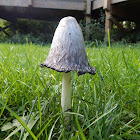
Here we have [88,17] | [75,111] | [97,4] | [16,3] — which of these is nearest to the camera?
[75,111]

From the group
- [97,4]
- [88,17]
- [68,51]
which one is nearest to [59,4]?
[88,17]

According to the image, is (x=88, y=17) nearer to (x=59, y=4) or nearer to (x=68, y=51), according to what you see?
(x=59, y=4)

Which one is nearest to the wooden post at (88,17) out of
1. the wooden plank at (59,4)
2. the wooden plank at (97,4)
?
the wooden plank at (97,4)

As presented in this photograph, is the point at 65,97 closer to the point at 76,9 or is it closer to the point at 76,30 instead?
the point at 76,30

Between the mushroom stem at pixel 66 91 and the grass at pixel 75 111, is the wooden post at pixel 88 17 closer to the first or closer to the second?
the grass at pixel 75 111

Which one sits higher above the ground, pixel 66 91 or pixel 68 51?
pixel 68 51

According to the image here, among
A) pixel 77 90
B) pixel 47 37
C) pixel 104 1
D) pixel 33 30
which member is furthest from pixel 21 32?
pixel 77 90

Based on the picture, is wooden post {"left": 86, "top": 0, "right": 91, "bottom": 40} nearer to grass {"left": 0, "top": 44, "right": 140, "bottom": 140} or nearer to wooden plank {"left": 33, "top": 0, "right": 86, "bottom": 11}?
wooden plank {"left": 33, "top": 0, "right": 86, "bottom": 11}

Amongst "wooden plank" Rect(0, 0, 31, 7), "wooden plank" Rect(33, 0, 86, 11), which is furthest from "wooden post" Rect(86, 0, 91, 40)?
"wooden plank" Rect(0, 0, 31, 7)
